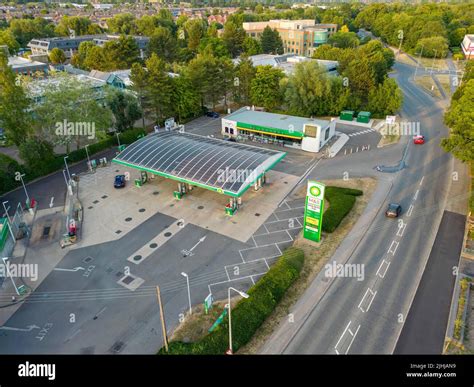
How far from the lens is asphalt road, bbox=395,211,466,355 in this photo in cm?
2386

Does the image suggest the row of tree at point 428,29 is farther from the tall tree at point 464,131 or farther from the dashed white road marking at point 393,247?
the dashed white road marking at point 393,247

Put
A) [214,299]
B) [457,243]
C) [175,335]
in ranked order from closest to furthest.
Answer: [175,335] < [214,299] < [457,243]

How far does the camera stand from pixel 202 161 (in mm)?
42000

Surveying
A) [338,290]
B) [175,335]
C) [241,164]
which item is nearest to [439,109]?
[241,164]

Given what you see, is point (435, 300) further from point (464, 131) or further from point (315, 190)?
point (464, 131)

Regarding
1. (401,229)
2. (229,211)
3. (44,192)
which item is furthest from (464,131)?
(44,192)

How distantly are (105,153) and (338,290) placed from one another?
46537 millimetres

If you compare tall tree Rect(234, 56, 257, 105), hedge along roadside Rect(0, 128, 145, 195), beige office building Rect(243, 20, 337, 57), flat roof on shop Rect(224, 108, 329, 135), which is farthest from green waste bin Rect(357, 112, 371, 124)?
beige office building Rect(243, 20, 337, 57)

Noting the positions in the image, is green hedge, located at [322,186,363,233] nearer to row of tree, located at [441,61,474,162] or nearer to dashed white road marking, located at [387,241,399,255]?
dashed white road marking, located at [387,241,399,255]

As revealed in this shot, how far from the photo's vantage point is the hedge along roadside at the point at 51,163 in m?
45.7

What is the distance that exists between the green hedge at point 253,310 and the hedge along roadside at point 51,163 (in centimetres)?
3738

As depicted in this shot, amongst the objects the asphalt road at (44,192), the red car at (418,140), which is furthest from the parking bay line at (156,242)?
the red car at (418,140)

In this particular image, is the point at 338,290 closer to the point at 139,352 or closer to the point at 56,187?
the point at 139,352

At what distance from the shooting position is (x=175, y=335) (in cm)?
2497
